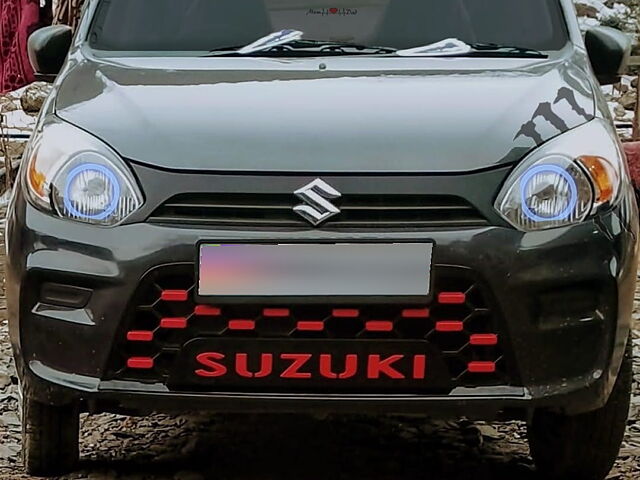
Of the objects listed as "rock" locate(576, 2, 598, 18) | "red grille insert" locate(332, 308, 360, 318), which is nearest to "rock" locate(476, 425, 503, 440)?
"red grille insert" locate(332, 308, 360, 318)

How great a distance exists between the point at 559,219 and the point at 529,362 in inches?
12.6

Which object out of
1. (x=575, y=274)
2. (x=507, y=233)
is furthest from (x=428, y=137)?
(x=575, y=274)

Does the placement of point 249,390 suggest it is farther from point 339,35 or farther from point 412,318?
point 339,35

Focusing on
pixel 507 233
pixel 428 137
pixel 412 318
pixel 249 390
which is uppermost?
pixel 428 137

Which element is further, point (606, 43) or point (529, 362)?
point (606, 43)

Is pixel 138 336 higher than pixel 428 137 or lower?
lower

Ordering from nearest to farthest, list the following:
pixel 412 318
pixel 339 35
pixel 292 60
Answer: pixel 412 318, pixel 292 60, pixel 339 35

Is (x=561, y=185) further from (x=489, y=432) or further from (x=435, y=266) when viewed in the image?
(x=489, y=432)

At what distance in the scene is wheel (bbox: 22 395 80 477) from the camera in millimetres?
2994

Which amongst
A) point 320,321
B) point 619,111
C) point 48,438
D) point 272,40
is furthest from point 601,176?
point 619,111

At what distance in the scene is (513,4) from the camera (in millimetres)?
3670

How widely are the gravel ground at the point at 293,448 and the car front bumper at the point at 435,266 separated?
2.11 feet

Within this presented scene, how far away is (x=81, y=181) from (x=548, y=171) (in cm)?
104

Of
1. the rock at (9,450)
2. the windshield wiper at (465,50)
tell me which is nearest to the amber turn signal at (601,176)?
the windshield wiper at (465,50)
